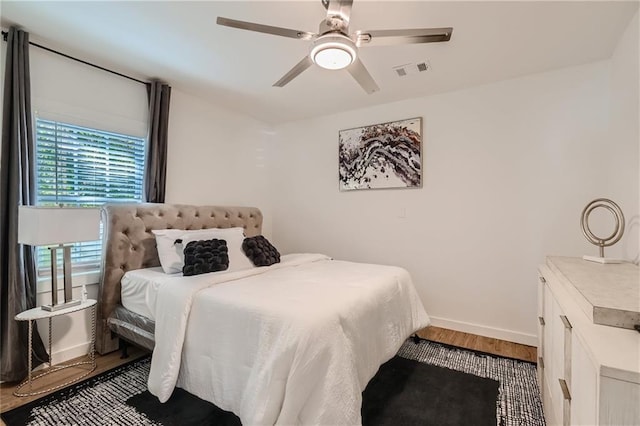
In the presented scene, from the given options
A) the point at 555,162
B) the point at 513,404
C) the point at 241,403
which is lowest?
the point at 513,404

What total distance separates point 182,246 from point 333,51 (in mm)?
2012

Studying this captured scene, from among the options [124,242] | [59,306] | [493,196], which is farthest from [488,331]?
[59,306]

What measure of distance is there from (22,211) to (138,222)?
81cm

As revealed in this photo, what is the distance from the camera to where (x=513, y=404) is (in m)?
1.93

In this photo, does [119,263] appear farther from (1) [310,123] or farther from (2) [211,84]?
(1) [310,123]

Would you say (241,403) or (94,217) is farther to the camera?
(94,217)

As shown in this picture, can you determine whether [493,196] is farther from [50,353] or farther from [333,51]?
[50,353]

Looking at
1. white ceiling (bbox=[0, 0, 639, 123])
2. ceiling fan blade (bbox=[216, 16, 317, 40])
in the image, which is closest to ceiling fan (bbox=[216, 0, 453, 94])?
ceiling fan blade (bbox=[216, 16, 317, 40])

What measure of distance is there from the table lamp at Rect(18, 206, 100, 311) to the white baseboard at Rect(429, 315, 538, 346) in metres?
3.35

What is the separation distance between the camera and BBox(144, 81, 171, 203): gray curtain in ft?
9.87

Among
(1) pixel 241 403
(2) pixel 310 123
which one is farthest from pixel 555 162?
(1) pixel 241 403

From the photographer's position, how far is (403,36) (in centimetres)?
167

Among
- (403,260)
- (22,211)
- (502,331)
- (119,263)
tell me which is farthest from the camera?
(403,260)

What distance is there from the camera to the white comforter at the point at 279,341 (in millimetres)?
1410
